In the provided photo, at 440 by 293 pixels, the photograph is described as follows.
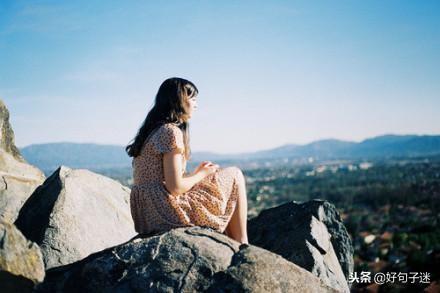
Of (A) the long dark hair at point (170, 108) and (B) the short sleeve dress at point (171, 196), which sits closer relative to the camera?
(B) the short sleeve dress at point (171, 196)

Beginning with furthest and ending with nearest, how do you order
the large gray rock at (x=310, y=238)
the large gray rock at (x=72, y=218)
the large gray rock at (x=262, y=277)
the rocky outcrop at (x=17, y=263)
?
the large gray rock at (x=310, y=238), the large gray rock at (x=72, y=218), the rocky outcrop at (x=17, y=263), the large gray rock at (x=262, y=277)

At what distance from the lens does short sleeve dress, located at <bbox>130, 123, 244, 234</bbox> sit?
12.0ft

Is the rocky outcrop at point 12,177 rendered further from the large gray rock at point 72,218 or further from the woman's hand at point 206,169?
the woman's hand at point 206,169

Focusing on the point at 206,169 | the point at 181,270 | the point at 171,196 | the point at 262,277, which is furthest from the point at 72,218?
the point at 262,277

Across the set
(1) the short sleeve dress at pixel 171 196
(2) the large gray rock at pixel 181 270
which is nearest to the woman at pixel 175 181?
(1) the short sleeve dress at pixel 171 196

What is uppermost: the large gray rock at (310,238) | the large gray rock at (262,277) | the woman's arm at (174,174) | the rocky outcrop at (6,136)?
the rocky outcrop at (6,136)

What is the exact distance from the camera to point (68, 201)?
4.55 metres

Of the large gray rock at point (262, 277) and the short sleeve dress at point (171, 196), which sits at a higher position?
the short sleeve dress at point (171, 196)

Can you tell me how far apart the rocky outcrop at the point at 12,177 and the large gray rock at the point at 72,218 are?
284 millimetres

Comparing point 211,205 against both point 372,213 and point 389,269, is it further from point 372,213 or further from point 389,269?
point 372,213

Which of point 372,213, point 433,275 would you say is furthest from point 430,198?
point 433,275

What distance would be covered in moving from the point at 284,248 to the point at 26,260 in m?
2.60

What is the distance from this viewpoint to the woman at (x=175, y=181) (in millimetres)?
3652

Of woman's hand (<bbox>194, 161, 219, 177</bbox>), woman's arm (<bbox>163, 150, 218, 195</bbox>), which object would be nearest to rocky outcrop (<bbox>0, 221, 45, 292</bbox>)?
woman's arm (<bbox>163, 150, 218, 195</bbox>)
